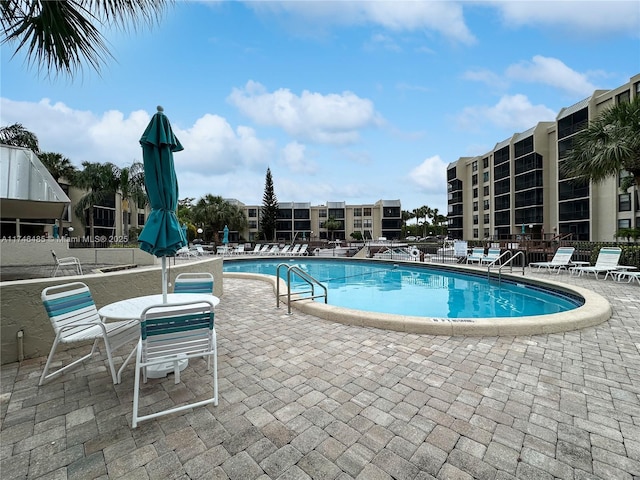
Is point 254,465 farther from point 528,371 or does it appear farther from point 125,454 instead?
point 528,371

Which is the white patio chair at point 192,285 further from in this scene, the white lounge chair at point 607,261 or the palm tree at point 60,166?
the palm tree at point 60,166

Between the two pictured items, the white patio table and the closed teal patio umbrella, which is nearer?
the white patio table

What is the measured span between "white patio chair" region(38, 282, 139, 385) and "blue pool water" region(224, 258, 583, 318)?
6.00 meters

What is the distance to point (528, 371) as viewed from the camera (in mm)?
3102

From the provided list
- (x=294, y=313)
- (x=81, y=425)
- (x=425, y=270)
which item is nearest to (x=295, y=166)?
(x=425, y=270)

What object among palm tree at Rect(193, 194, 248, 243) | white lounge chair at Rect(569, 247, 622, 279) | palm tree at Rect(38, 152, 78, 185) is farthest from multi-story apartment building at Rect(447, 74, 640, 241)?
palm tree at Rect(38, 152, 78, 185)

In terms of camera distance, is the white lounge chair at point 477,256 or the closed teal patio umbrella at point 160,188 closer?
the closed teal patio umbrella at point 160,188

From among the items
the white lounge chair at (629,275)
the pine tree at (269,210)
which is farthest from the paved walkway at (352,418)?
the pine tree at (269,210)

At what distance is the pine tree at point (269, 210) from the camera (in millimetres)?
51906

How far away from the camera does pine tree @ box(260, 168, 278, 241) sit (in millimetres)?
51906

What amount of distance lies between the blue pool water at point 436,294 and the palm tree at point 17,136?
1852cm

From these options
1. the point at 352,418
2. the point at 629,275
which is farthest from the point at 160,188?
the point at 629,275

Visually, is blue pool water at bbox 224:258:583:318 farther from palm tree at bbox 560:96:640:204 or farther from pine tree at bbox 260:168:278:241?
pine tree at bbox 260:168:278:241

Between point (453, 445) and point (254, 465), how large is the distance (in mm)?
1317
